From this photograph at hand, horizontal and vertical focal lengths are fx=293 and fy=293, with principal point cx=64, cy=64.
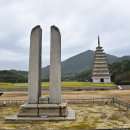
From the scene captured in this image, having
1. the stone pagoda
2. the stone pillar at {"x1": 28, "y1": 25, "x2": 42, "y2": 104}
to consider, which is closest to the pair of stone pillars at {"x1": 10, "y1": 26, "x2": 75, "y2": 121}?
the stone pillar at {"x1": 28, "y1": 25, "x2": 42, "y2": 104}

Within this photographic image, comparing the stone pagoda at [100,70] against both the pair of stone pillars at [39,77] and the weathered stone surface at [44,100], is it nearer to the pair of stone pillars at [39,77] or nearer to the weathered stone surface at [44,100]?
the pair of stone pillars at [39,77]

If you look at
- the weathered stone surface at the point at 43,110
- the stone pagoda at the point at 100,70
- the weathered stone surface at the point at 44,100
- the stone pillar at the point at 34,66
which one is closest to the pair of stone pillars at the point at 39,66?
the stone pillar at the point at 34,66

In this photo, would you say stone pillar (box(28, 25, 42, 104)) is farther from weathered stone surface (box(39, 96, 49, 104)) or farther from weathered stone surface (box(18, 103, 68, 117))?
weathered stone surface (box(18, 103, 68, 117))

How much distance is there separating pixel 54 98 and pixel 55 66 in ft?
7.92

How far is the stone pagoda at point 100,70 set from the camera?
79125 millimetres

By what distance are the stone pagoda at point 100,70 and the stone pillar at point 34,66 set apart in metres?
57.6

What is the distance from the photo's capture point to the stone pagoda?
79.1 meters

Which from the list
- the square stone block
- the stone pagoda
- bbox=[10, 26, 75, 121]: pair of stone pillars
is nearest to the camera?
the square stone block

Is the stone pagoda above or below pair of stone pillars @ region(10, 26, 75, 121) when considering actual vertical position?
above

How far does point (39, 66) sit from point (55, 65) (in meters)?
1.29

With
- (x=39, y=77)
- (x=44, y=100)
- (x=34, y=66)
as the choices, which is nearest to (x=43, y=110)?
(x=44, y=100)

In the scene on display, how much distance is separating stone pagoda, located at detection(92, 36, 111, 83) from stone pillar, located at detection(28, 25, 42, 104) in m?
57.6

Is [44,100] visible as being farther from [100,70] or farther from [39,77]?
[100,70]

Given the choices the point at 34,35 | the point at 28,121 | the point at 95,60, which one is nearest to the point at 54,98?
the point at 28,121
